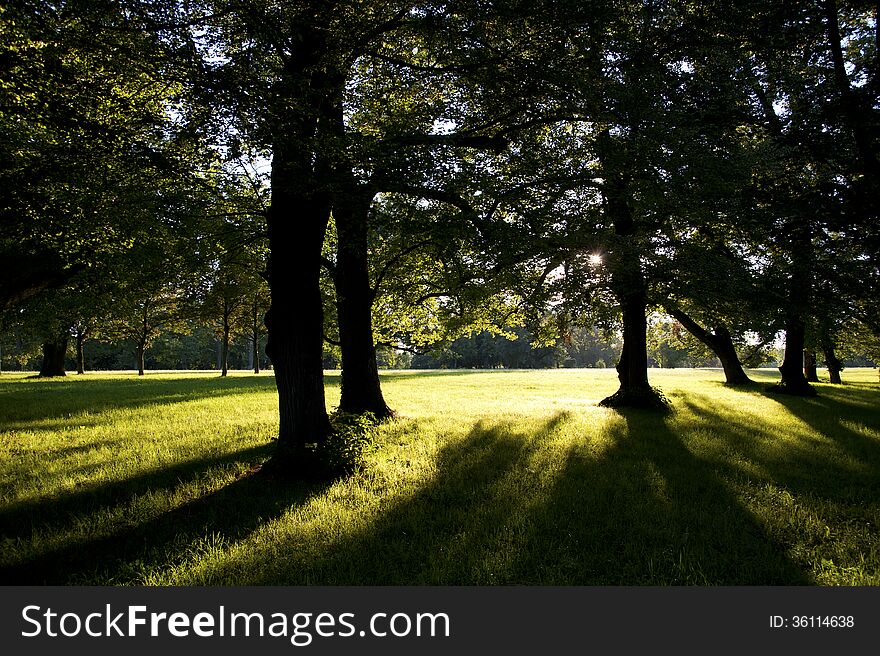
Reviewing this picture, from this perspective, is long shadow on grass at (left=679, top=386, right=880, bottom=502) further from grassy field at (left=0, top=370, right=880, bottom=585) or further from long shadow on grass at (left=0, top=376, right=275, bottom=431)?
long shadow on grass at (left=0, top=376, right=275, bottom=431)

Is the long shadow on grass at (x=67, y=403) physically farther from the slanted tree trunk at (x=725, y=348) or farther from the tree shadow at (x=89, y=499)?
the slanted tree trunk at (x=725, y=348)

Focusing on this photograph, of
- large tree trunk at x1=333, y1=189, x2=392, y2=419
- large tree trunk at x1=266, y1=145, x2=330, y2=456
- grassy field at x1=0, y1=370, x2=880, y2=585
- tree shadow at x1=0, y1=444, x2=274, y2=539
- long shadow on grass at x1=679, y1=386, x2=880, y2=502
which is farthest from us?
large tree trunk at x1=333, y1=189, x2=392, y2=419

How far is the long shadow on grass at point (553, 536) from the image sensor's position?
3.95 meters

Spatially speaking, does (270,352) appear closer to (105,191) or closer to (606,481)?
(105,191)

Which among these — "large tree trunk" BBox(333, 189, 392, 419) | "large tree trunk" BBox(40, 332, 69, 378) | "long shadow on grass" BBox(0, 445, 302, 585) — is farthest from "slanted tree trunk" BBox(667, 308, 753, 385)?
"large tree trunk" BBox(40, 332, 69, 378)

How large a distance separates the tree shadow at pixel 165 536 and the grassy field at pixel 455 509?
3 cm

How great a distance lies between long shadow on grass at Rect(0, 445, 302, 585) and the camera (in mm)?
4121

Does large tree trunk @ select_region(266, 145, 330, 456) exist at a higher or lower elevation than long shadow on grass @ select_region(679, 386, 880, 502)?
higher

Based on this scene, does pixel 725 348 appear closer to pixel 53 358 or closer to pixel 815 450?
pixel 815 450

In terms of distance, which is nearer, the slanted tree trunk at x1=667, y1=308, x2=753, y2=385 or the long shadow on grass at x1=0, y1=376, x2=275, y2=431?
the long shadow on grass at x1=0, y1=376, x2=275, y2=431

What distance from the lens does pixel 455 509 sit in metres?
5.55

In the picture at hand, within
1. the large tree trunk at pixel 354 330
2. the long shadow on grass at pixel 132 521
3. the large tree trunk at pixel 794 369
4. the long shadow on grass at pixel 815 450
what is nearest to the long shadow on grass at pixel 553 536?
the long shadow on grass at pixel 132 521

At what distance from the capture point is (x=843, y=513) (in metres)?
5.45

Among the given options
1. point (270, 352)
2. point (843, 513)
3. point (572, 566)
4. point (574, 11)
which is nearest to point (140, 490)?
point (270, 352)
